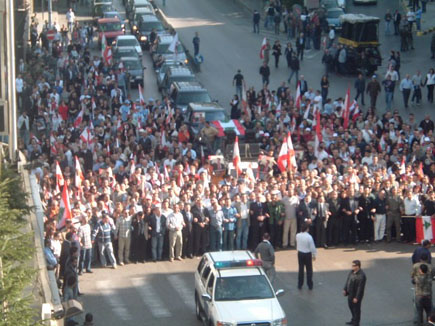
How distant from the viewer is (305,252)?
2297cm

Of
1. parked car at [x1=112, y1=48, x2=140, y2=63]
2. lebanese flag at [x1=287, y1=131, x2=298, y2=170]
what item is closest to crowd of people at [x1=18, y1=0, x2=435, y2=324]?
lebanese flag at [x1=287, y1=131, x2=298, y2=170]

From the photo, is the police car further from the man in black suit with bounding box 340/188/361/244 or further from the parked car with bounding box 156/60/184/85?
the parked car with bounding box 156/60/184/85

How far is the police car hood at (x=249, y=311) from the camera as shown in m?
19.3

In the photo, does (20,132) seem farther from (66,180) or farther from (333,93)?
(333,93)

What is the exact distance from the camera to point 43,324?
43.6ft

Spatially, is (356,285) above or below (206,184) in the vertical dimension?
above

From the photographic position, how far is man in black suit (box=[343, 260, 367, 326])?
20.3m

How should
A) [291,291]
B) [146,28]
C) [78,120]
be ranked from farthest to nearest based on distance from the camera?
[146,28], [78,120], [291,291]

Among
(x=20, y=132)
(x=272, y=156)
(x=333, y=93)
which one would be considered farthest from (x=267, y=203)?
(x=333, y=93)

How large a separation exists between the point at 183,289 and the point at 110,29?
110 ft

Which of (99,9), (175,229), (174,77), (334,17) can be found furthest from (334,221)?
(99,9)

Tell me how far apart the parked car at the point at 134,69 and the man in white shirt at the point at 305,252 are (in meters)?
23.0

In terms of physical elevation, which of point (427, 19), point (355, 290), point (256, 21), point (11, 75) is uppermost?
point (11, 75)

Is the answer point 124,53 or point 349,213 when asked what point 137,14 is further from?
point 349,213
